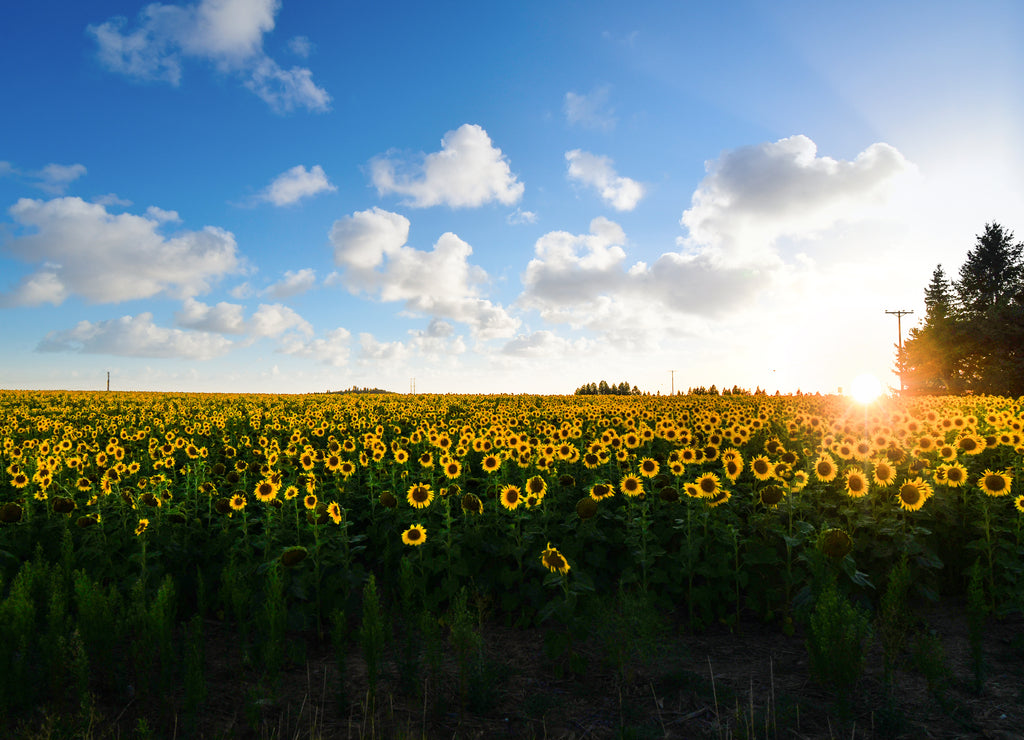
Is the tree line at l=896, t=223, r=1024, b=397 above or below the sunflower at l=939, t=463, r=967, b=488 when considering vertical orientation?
above

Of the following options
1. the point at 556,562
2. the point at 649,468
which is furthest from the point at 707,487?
the point at 556,562

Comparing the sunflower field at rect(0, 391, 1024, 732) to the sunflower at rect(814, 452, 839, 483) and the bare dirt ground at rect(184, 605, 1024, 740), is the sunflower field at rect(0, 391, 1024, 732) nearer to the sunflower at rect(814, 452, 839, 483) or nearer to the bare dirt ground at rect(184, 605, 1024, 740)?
the sunflower at rect(814, 452, 839, 483)

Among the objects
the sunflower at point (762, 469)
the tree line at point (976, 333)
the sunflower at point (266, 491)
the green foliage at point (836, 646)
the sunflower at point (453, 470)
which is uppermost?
the tree line at point (976, 333)

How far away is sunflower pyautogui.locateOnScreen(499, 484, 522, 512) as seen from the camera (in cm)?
573

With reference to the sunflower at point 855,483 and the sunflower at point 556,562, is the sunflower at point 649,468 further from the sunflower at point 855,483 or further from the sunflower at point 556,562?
the sunflower at point 556,562

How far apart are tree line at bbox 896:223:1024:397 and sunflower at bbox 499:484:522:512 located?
5857 cm

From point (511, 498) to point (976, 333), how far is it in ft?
212

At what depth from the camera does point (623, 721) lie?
3.85 meters

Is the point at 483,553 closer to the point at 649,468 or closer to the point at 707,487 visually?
the point at 649,468

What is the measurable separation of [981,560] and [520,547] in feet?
15.0

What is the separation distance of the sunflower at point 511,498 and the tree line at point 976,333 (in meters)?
58.6

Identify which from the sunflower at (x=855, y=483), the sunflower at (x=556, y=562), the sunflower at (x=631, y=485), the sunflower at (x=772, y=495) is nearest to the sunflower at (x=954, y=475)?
the sunflower at (x=855, y=483)

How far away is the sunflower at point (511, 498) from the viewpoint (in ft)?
18.8

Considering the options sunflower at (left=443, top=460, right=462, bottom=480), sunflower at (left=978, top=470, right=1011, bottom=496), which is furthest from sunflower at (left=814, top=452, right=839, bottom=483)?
sunflower at (left=443, top=460, right=462, bottom=480)
